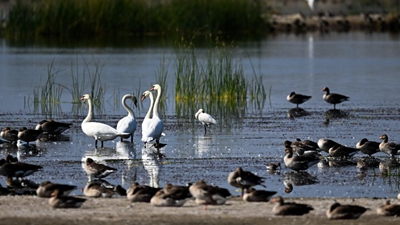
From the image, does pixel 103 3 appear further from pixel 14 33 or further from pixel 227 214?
pixel 227 214

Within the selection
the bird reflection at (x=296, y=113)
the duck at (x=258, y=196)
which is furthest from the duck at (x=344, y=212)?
the bird reflection at (x=296, y=113)

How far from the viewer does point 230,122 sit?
2142 cm

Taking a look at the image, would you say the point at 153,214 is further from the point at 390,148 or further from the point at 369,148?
the point at 390,148

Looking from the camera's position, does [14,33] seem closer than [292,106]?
No

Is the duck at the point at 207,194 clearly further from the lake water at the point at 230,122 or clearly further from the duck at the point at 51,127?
the duck at the point at 51,127

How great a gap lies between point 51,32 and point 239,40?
982 centimetres

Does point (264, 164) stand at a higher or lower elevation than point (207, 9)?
lower

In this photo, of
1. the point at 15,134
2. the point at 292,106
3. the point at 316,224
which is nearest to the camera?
the point at 316,224

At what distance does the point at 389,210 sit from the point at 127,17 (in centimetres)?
4206

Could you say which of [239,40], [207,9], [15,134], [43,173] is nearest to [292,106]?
[15,134]

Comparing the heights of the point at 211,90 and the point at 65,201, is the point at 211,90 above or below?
above

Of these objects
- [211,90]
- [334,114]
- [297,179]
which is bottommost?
[297,179]

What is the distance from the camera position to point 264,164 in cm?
1505

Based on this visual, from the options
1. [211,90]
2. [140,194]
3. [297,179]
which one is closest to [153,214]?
[140,194]
